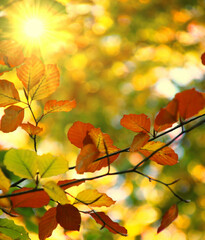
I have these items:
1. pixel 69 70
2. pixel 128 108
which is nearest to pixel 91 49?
pixel 69 70

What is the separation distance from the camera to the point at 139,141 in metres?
0.32

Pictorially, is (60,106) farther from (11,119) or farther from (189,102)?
(189,102)

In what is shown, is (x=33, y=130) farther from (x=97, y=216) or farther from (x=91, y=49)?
(x=91, y=49)

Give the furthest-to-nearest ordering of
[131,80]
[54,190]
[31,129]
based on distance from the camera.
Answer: [131,80] → [31,129] → [54,190]

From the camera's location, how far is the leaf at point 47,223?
0.33 metres

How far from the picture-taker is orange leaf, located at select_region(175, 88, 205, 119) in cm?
28

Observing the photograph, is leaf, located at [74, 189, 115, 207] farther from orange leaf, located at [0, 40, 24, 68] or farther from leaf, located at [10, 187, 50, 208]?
orange leaf, located at [0, 40, 24, 68]

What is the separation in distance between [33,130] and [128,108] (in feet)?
6.67

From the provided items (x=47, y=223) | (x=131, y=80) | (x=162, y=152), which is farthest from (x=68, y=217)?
(x=131, y=80)

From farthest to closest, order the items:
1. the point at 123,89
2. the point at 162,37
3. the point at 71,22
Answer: the point at 123,89
the point at 162,37
the point at 71,22

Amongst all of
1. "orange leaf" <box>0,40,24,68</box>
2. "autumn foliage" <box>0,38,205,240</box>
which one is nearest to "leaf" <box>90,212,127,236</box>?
"autumn foliage" <box>0,38,205,240</box>

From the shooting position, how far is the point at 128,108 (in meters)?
2.35

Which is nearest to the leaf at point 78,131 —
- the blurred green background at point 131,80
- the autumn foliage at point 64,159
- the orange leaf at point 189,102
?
the autumn foliage at point 64,159

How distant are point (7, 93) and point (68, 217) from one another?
0.56ft
